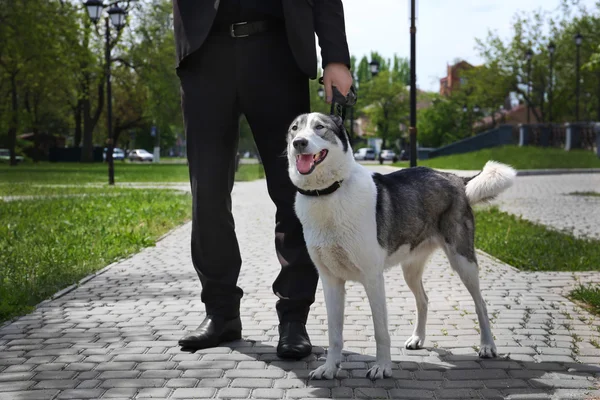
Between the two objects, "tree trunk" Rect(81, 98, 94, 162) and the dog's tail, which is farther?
"tree trunk" Rect(81, 98, 94, 162)

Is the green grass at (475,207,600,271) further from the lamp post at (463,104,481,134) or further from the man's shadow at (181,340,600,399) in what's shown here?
the lamp post at (463,104,481,134)

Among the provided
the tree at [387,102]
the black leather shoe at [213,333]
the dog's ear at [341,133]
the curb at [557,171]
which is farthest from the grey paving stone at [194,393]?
the tree at [387,102]

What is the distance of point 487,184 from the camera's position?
4.82 meters

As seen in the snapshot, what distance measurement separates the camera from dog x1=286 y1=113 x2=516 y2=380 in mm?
4031

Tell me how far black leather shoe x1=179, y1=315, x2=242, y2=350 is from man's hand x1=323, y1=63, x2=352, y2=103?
154 centimetres

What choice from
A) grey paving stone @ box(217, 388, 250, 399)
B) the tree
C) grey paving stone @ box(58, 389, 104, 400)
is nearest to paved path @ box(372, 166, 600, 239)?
grey paving stone @ box(217, 388, 250, 399)

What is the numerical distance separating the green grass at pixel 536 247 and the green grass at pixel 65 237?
14.9 feet

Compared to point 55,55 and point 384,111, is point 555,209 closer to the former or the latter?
point 55,55

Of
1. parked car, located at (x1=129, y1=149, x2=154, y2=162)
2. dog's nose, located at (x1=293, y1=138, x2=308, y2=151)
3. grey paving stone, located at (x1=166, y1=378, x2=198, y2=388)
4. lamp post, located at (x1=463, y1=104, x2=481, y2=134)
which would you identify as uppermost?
lamp post, located at (x1=463, y1=104, x2=481, y2=134)

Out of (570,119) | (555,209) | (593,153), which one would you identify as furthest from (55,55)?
(570,119)

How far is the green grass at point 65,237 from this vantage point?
23.0 feet

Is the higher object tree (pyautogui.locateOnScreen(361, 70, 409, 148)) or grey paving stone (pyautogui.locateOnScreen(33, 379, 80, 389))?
tree (pyautogui.locateOnScreen(361, 70, 409, 148))

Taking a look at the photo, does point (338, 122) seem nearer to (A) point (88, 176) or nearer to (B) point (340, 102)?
(B) point (340, 102)

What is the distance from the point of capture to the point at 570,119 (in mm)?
70000
